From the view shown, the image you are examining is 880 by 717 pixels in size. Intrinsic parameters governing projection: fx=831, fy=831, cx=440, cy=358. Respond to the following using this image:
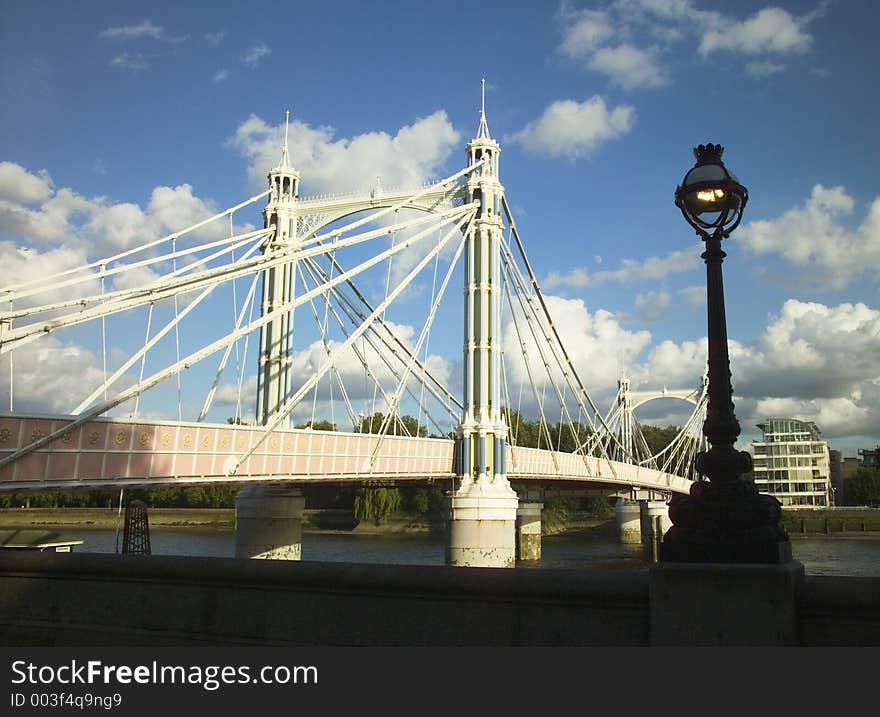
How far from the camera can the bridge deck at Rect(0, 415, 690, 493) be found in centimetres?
1767

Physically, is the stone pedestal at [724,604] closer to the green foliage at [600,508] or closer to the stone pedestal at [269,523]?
the stone pedestal at [269,523]

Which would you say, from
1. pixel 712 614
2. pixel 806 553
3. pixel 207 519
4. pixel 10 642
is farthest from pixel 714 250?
pixel 207 519

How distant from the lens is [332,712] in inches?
199

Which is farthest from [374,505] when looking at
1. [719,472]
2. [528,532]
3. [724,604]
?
[724,604]

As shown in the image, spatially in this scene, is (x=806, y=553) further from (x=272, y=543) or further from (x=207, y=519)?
(x=207, y=519)

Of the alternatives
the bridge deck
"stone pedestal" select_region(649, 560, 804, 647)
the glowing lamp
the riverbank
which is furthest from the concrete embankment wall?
the riverbank

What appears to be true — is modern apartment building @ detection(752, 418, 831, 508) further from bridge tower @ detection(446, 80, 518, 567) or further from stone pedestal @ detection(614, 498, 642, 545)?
bridge tower @ detection(446, 80, 518, 567)

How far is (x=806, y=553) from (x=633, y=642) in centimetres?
5502

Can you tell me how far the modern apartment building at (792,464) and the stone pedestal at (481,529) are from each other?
3140 inches

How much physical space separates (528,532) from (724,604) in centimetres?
5023

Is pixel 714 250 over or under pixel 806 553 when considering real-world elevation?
over

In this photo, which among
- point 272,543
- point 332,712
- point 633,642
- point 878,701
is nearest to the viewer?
point 878,701

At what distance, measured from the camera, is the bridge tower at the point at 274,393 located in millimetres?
30953

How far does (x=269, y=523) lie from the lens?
31.0m
